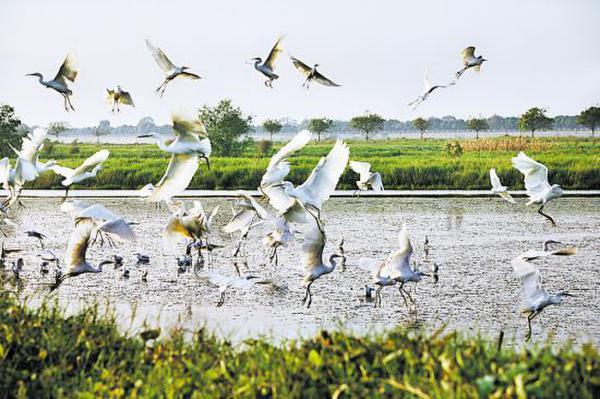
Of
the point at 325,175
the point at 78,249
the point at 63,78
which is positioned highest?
the point at 63,78

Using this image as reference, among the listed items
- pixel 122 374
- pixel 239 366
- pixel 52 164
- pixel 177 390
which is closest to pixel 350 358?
pixel 239 366

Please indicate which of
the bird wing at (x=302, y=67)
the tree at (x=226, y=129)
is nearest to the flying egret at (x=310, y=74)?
the bird wing at (x=302, y=67)

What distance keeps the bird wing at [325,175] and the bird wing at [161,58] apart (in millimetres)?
3458

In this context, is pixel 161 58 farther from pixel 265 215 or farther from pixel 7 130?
pixel 7 130

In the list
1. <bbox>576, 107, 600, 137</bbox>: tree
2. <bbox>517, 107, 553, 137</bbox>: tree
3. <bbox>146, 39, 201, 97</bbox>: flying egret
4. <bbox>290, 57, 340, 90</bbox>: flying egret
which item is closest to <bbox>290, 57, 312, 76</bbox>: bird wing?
<bbox>290, 57, 340, 90</bbox>: flying egret

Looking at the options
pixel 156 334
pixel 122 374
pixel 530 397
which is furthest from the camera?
pixel 156 334

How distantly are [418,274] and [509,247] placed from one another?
4.48 metres

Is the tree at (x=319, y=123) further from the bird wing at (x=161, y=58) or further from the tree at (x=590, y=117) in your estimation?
the bird wing at (x=161, y=58)

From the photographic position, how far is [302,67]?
11.5m

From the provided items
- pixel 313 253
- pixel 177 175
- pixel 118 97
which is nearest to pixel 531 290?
pixel 313 253

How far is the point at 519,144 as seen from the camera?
41.6 m

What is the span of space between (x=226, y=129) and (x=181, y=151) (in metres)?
26.5

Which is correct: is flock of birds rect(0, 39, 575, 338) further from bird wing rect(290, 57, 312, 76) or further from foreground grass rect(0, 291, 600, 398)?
foreground grass rect(0, 291, 600, 398)

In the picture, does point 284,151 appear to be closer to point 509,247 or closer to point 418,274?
point 418,274
